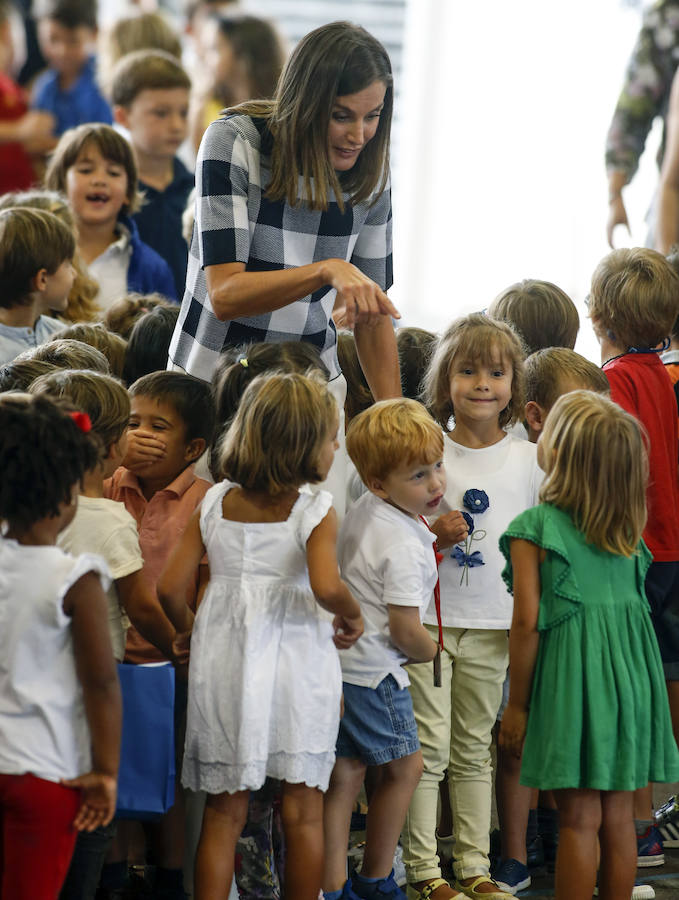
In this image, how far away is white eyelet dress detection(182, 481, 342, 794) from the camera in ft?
7.29

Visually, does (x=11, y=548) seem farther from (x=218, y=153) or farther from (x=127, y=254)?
(x=127, y=254)

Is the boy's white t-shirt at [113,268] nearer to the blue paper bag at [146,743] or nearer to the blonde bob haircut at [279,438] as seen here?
the blonde bob haircut at [279,438]

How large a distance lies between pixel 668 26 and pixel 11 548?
327cm

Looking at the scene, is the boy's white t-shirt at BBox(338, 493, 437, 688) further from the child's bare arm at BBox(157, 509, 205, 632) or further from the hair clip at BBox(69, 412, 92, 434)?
the hair clip at BBox(69, 412, 92, 434)

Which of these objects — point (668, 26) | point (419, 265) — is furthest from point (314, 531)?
point (419, 265)

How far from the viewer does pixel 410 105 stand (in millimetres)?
7992

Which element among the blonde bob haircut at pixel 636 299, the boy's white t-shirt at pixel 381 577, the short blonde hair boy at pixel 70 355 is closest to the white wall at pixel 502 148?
the blonde bob haircut at pixel 636 299

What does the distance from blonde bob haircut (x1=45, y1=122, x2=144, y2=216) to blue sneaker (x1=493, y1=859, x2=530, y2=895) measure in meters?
2.50

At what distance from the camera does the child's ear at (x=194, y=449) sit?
105 inches

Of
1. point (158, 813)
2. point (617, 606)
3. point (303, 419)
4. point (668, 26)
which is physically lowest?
point (158, 813)

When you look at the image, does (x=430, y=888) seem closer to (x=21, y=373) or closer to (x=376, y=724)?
(x=376, y=724)

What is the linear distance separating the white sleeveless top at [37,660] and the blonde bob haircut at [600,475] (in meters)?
0.93

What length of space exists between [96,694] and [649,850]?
5.36 ft

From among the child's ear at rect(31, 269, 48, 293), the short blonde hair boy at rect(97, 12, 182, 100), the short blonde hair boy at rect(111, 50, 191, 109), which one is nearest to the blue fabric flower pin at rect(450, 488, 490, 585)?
the child's ear at rect(31, 269, 48, 293)
